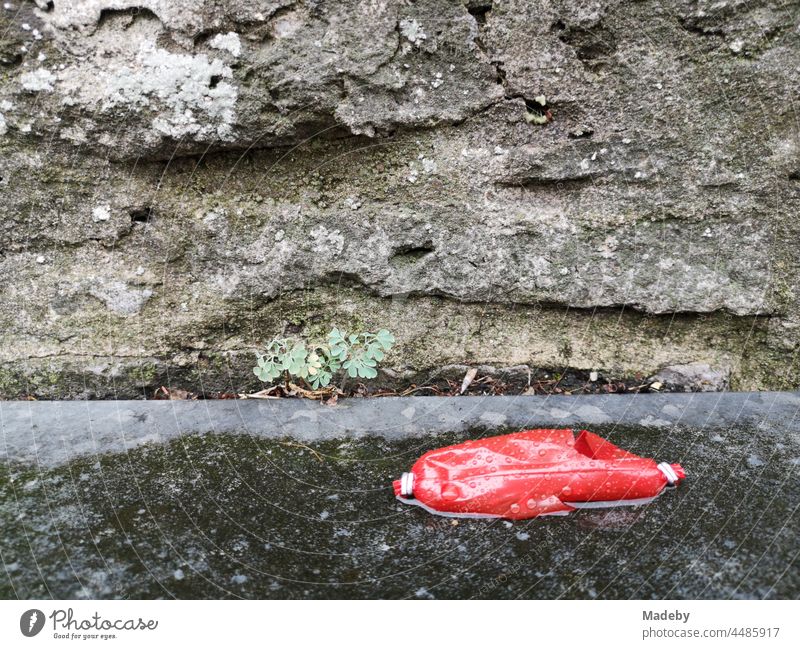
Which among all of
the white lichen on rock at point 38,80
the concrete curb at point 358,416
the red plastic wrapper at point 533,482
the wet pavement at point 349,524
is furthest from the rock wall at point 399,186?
the red plastic wrapper at point 533,482

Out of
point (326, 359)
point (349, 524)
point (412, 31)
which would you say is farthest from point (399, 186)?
point (349, 524)

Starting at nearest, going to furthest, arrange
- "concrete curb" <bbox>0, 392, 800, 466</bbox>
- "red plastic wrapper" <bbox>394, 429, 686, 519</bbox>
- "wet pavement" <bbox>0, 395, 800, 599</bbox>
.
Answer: "wet pavement" <bbox>0, 395, 800, 599</bbox>
"red plastic wrapper" <bbox>394, 429, 686, 519</bbox>
"concrete curb" <bbox>0, 392, 800, 466</bbox>

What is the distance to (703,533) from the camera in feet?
3.88

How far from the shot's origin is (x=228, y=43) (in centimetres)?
166

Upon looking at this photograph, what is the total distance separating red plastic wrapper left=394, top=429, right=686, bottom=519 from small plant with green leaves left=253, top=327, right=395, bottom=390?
54 centimetres

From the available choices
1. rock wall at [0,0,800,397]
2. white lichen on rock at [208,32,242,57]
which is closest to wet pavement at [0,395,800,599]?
rock wall at [0,0,800,397]

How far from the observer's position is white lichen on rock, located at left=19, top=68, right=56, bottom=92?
1666 millimetres

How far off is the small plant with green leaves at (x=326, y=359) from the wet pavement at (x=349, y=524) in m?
0.24

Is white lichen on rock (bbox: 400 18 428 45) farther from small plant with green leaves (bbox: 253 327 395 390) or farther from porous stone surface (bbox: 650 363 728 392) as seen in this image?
porous stone surface (bbox: 650 363 728 392)

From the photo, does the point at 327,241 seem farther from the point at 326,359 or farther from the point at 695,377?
the point at 695,377

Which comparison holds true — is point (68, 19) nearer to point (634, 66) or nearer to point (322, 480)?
point (322, 480)

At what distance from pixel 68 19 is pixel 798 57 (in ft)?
6.42

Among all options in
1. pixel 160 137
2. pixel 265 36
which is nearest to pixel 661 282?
pixel 265 36

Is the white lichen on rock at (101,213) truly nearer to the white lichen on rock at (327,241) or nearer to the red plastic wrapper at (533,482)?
the white lichen on rock at (327,241)
